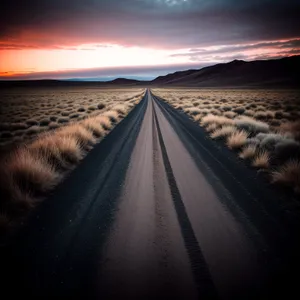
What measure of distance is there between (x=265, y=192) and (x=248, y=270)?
2732mm

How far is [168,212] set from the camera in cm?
421

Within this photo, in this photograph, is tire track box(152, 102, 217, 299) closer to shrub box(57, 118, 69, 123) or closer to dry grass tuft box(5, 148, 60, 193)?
dry grass tuft box(5, 148, 60, 193)

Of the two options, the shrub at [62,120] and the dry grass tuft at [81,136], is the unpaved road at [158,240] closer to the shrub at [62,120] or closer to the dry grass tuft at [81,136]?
the dry grass tuft at [81,136]

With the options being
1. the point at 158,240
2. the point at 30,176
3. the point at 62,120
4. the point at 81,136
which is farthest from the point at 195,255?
the point at 62,120

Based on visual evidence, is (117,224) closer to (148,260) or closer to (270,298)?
(148,260)

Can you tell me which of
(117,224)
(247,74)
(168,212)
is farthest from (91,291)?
(247,74)

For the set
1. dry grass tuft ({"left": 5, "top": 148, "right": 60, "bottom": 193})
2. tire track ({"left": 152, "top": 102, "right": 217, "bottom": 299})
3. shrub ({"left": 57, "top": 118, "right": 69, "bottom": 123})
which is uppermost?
shrub ({"left": 57, "top": 118, "right": 69, "bottom": 123})

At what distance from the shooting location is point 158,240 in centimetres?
344

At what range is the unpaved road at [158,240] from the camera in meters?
2.65

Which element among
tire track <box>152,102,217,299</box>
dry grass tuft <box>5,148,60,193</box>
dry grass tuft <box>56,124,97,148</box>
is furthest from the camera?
dry grass tuft <box>56,124,97,148</box>

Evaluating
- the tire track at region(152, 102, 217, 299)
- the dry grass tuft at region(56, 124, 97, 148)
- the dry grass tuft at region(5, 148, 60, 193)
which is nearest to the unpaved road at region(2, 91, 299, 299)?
the tire track at region(152, 102, 217, 299)

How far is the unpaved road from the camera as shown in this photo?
265 cm

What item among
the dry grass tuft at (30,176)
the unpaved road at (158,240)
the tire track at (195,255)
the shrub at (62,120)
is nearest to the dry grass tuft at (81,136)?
the unpaved road at (158,240)

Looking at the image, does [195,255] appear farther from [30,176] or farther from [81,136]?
[81,136]
